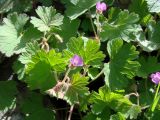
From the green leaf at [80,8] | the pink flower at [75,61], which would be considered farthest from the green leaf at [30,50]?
the green leaf at [80,8]

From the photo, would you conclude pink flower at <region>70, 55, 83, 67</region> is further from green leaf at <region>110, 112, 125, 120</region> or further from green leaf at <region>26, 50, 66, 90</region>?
green leaf at <region>110, 112, 125, 120</region>

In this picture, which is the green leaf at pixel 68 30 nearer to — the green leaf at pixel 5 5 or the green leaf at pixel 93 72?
the green leaf at pixel 93 72

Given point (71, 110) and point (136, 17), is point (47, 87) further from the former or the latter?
point (136, 17)

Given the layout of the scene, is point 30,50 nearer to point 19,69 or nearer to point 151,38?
point 19,69

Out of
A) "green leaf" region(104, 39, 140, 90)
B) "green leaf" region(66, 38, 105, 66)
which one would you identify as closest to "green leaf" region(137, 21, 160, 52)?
"green leaf" region(104, 39, 140, 90)

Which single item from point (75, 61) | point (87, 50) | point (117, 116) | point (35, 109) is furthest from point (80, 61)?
point (35, 109)

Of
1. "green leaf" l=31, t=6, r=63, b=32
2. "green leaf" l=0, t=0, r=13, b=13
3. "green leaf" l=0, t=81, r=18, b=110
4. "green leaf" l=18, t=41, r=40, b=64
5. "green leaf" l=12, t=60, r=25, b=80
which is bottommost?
"green leaf" l=0, t=81, r=18, b=110

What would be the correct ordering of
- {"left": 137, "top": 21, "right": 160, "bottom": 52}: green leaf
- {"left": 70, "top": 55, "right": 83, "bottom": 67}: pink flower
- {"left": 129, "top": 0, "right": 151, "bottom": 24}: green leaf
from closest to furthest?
{"left": 70, "top": 55, "right": 83, "bottom": 67}: pink flower → {"left": 137, "top": 21, "right": 160, "bottom": 52}: green leaf → {"left": 129, "top": 0, "right": 151, "bottom": 24}: green leaf
